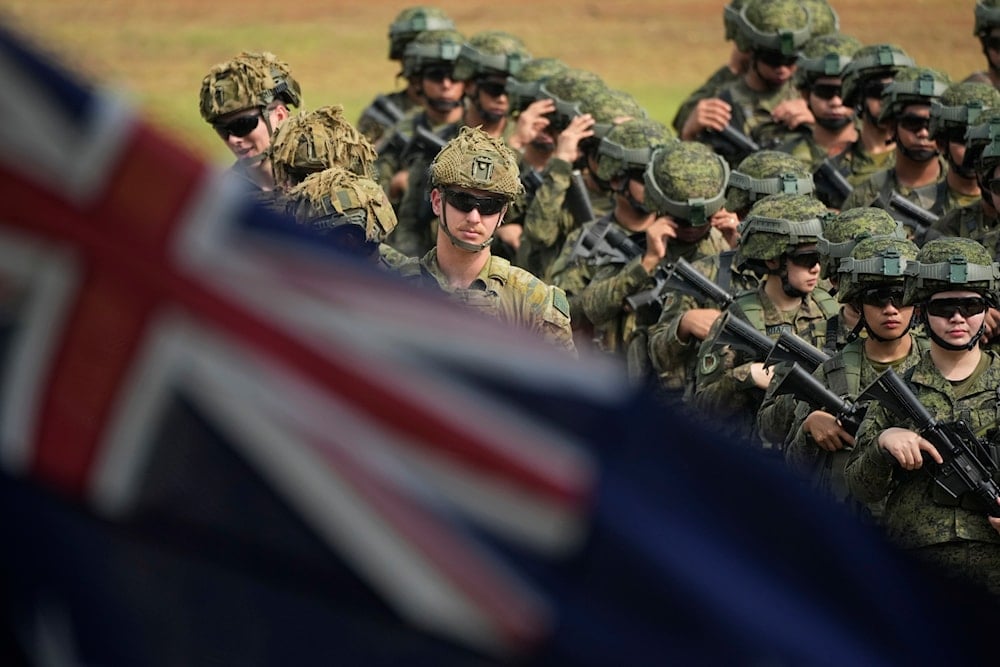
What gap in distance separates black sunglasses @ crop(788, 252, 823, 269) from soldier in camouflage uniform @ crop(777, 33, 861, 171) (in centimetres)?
437

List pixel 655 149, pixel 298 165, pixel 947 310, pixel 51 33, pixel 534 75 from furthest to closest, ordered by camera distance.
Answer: pixel 51 33, pixel 534 75, pixel 655 149, pixel 298 165, pixel 947 310

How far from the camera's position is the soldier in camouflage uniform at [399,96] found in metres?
17.3

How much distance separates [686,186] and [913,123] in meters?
2.34

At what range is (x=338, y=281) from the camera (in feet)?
9.71

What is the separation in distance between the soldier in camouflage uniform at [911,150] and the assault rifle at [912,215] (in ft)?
0.77

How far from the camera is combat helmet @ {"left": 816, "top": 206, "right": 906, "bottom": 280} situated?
1029cm

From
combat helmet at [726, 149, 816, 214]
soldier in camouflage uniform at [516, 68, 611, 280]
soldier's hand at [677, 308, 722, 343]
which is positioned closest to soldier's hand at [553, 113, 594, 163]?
soldier in camouflage uniform at [516, 68, 611, 280]

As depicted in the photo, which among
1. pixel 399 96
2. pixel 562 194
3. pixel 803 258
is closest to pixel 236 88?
pixel 803 258

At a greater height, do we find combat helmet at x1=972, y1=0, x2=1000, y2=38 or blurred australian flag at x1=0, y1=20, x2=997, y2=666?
combat helmet at x1=972, y1=0, x2=1000, y2=38

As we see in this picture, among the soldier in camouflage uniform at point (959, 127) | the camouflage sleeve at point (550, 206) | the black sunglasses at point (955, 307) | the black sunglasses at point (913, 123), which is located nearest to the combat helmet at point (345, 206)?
the black sunglasses at point (955, 307)

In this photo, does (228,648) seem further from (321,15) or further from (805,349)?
(321,15)

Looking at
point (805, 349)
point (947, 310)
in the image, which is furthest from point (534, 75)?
point (947, 310)

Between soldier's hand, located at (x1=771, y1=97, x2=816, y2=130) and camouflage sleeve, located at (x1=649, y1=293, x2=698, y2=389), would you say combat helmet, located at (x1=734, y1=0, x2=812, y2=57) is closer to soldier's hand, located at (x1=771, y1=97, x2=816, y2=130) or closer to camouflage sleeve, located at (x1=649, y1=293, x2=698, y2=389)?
soldier's hand, located at (x1=771, y1=97, x2=816, y2=130)

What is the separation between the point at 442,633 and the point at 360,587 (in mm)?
123
